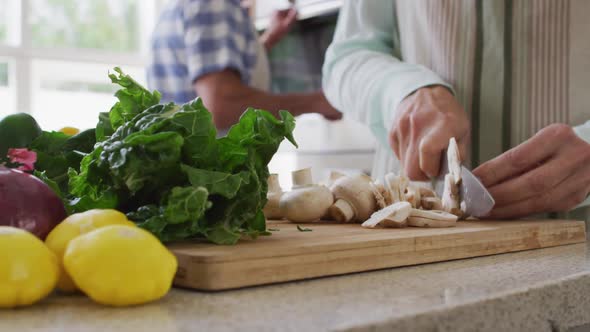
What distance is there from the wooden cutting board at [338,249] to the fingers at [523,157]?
3.6 inches

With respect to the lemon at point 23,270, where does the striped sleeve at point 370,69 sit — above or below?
above

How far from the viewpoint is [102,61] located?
11.1ft

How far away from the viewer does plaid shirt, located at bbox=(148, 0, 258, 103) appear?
2.16 metres

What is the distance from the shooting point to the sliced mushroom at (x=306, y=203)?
2.99 feet

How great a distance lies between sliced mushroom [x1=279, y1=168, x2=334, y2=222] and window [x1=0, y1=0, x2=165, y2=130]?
253 centimetres

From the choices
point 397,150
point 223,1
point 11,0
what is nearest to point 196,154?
point 397,150

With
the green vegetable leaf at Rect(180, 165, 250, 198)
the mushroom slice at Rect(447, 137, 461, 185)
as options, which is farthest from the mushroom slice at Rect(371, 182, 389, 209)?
the green vegetable leaf at Rect(180, 165, 250, 198)

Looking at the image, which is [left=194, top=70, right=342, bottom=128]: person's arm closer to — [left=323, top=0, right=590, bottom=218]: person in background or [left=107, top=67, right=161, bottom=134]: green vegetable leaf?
[left=323, top=0, right=590, bottom=218]: person in background

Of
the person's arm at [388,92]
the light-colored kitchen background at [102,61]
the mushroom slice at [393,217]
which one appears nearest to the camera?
the mushroom slice at [393,217]

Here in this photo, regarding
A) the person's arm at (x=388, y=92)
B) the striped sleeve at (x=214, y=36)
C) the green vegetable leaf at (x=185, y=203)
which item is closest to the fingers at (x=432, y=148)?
the person's arm at (x=388, y=92)

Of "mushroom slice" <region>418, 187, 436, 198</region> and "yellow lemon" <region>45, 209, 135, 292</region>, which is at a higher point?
"yellow lemon" <region>45, 209, 135, 292</region>

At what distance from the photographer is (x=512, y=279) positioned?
0.65 meters

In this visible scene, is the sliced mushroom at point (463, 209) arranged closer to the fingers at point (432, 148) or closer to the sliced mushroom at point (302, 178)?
the fingers at point (432, 148)

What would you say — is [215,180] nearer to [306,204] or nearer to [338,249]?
[338,249]
